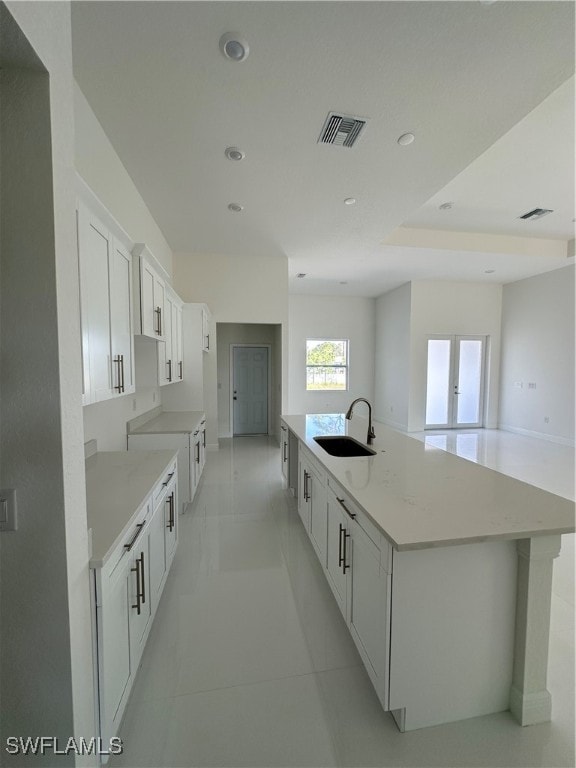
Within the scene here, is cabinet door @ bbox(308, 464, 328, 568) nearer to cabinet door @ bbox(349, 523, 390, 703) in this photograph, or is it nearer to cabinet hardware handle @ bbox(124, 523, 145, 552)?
cabinet door @ bbox(349, 523, 390, 703)

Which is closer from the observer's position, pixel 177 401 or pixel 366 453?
pixel 366 453

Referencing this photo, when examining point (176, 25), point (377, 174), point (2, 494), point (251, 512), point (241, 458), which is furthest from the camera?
point (241, 458)

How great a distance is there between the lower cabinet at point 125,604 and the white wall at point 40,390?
4.9 inches

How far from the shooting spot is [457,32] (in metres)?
1.71

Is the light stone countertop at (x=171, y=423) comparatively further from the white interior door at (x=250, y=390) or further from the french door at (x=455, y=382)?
the french door at (x=455, y=382)

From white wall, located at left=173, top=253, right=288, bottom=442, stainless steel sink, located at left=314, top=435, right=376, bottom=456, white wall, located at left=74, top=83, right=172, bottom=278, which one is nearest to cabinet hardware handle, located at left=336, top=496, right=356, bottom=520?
stainless steel sink, located at left=314, top=435, right=376, bottom=456

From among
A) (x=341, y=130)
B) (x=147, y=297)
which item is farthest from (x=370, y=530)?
(x=341, y=130)

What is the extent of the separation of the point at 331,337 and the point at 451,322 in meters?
2.89

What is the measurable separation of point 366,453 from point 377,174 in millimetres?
2651

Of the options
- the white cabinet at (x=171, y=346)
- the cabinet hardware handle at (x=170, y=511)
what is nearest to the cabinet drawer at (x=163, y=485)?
the cabinet hardware handle at (x=170, y=511)

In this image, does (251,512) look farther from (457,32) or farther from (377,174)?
(457,32)

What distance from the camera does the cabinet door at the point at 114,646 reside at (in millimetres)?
1109

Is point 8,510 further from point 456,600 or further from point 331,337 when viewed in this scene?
point 331,337

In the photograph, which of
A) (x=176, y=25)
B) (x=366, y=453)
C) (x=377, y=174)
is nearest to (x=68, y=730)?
(x=366, y=453)
